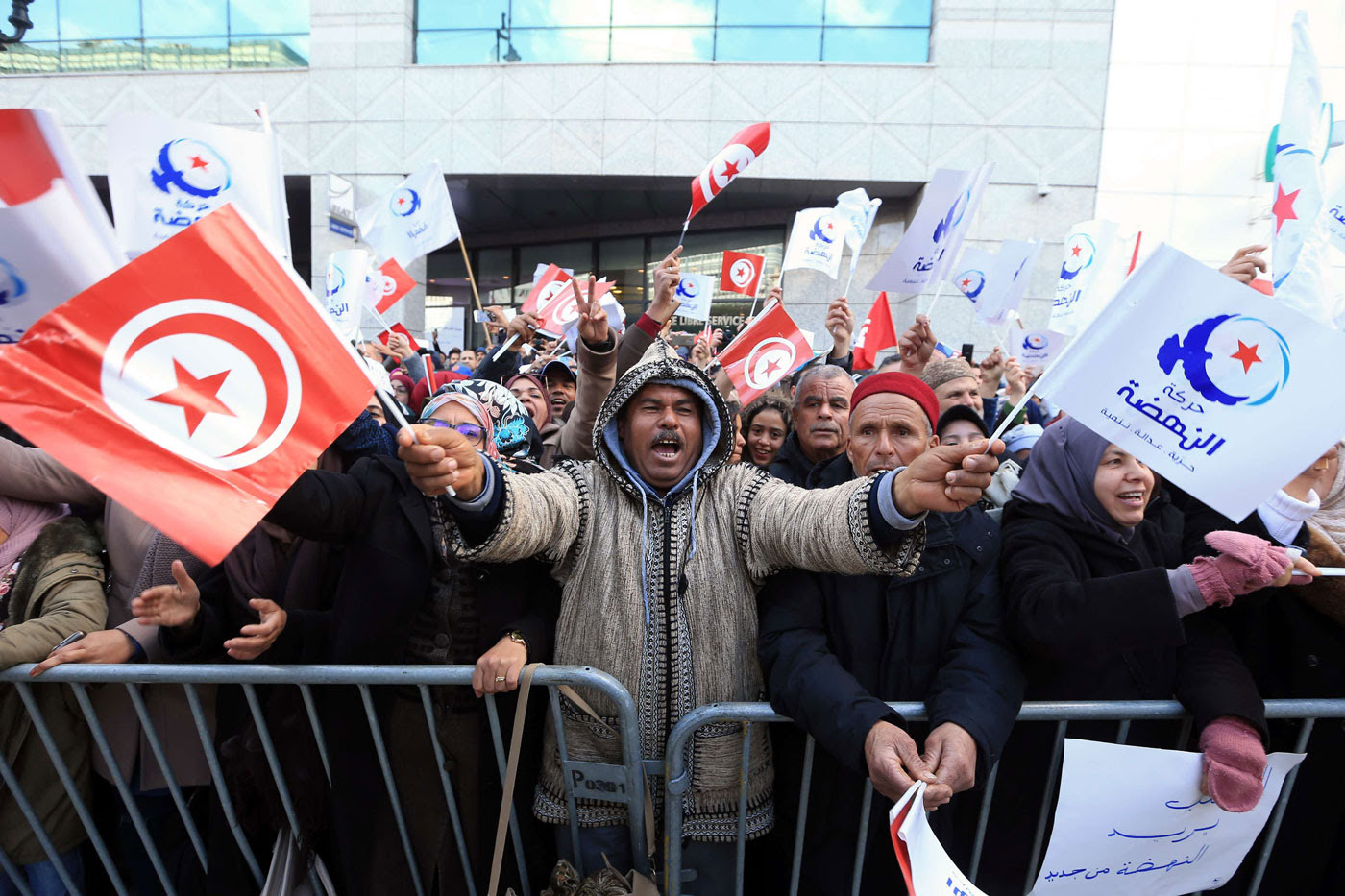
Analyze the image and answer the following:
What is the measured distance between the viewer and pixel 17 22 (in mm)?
4824

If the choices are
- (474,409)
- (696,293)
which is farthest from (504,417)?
(696,293)

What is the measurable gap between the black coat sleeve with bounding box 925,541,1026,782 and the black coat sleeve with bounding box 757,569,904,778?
0.15 meters

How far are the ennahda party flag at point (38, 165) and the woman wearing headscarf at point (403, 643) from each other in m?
0.77

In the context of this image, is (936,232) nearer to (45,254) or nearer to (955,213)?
(955,213)

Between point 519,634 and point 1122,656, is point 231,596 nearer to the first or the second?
point 519,634

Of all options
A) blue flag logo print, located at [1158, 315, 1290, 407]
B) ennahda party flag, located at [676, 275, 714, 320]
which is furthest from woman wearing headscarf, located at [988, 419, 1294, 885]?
ennahda party flag, located at [676, 275, 714, 320]

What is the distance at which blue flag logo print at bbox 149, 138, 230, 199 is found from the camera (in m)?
2.79

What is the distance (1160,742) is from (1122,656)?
398 millimetres

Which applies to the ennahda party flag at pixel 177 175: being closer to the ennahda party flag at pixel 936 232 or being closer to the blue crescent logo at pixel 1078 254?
the ennahda party flag at pixel 936 232

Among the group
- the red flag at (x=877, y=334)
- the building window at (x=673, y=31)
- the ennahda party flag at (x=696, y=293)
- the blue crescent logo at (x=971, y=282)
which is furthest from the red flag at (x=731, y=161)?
the building window at (x=673, y=31)

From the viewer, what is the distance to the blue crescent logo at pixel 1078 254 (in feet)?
18.9

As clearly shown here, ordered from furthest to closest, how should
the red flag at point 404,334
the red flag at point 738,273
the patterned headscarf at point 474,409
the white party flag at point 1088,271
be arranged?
1. the red flag at point 738,273
2. the red flag at point 404,334
3. the white party flag at point 1088,271
4. the patterned headscarf at point 474,409

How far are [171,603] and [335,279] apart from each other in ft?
15.4

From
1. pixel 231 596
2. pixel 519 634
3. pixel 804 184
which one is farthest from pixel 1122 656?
pixel 804 184
